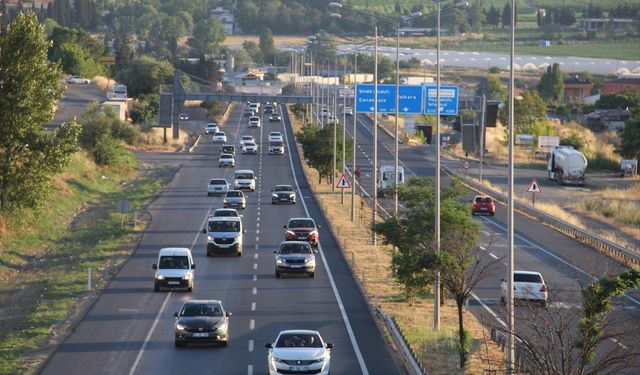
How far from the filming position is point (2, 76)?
59.6m

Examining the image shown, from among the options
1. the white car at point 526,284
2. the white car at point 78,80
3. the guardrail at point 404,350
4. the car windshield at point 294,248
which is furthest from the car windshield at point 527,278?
the white car at point 78,80

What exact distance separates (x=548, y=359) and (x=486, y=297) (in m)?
23.5

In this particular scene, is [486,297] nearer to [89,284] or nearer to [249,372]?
[89,284]

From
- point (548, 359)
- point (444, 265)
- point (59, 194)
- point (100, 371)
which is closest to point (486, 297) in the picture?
point (444, 265)

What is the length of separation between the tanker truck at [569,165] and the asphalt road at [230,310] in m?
38.2

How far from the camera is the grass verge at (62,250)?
3406 cm

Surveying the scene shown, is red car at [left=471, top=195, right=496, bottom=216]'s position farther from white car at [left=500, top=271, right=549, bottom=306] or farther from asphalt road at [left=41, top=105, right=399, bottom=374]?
white car at [left=500, top=271, right=549, bottom=306]

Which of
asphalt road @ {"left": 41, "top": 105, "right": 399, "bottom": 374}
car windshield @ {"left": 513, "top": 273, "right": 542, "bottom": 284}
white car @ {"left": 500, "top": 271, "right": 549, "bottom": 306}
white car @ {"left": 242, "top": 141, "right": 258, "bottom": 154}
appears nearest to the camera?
asphalt road @ {"left": 41, "top": 105, "right": 399, "bottom": 374}

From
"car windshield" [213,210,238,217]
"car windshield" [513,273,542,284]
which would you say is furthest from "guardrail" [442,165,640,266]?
"car windshield" [213,210,238,217]

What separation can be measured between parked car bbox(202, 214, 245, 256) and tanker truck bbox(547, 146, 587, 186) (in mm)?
51894

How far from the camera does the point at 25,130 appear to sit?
59.3 m

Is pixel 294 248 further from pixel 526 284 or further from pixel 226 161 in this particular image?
pixel 226 161

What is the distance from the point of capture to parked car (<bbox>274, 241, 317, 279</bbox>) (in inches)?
1750

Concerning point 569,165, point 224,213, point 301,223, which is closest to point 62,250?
point 224,213
